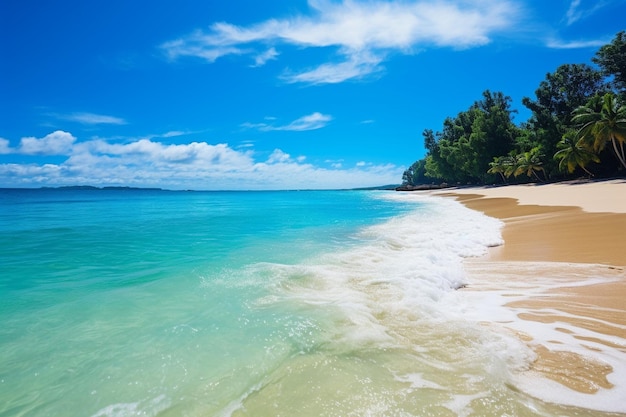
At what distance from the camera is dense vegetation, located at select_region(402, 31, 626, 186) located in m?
38.0

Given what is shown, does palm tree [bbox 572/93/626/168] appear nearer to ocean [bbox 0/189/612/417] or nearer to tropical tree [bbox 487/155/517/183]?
tropical tree [bbox 487/155/517/183]

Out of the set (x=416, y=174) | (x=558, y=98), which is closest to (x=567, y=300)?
(x=558, y=98)

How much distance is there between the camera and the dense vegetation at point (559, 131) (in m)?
38.0

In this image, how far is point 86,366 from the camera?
13.2 feet

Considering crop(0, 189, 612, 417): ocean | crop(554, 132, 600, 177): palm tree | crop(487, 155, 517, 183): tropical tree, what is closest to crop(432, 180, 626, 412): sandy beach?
crop(0, 189, 612, 417): ocean

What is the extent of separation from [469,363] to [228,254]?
899 cm

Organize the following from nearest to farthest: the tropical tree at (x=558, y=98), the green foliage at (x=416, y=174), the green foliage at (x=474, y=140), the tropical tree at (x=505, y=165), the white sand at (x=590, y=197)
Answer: the white sand at (x=590, y=197) → the tropical tree at (x=558, y=98) → the tropical tree at (x=505, y=165) → the green foliage at (x=474, y=140) → the green foliage at (x=416, y=174)

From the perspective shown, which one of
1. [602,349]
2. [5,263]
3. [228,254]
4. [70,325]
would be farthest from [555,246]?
[5,263]

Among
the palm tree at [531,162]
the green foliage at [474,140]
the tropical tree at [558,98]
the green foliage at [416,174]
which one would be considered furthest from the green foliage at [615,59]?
the green foliage at [416,174]

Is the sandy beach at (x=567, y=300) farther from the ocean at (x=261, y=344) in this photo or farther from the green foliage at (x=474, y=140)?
the green foliage at (x=474, y=140)

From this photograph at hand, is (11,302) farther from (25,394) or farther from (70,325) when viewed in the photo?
(25,394)

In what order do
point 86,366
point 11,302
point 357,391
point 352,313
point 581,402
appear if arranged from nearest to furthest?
point 581,402, point 357,391, point 86,366, point 352,313, point 11,302

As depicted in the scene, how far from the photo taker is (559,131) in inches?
1875

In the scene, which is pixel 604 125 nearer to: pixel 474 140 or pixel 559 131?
pixel 559 131
